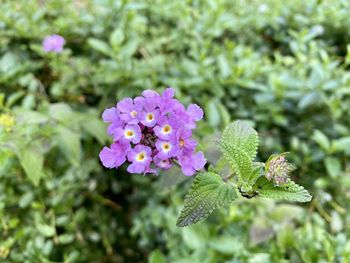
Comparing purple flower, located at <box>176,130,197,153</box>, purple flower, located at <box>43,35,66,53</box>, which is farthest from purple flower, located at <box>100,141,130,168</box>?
purple flower, located at <box>43,35,66,53</box>

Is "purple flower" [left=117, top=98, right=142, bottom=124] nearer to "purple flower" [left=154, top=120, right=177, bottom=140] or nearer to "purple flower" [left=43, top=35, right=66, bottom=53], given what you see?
"purple flower" [left=154, top=120, right=177, bottom=140]

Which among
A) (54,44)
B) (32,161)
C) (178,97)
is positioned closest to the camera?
(32,161)

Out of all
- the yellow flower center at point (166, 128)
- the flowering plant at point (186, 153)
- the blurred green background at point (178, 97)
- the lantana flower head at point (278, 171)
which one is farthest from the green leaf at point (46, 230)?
the lantana flower head at point (278, 171)

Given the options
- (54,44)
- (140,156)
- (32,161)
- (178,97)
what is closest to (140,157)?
(140,156)

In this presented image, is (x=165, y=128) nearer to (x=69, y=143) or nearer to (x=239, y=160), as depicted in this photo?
(x=239, y=160)

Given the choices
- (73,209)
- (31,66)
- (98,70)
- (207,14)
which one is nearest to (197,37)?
(207,14)
